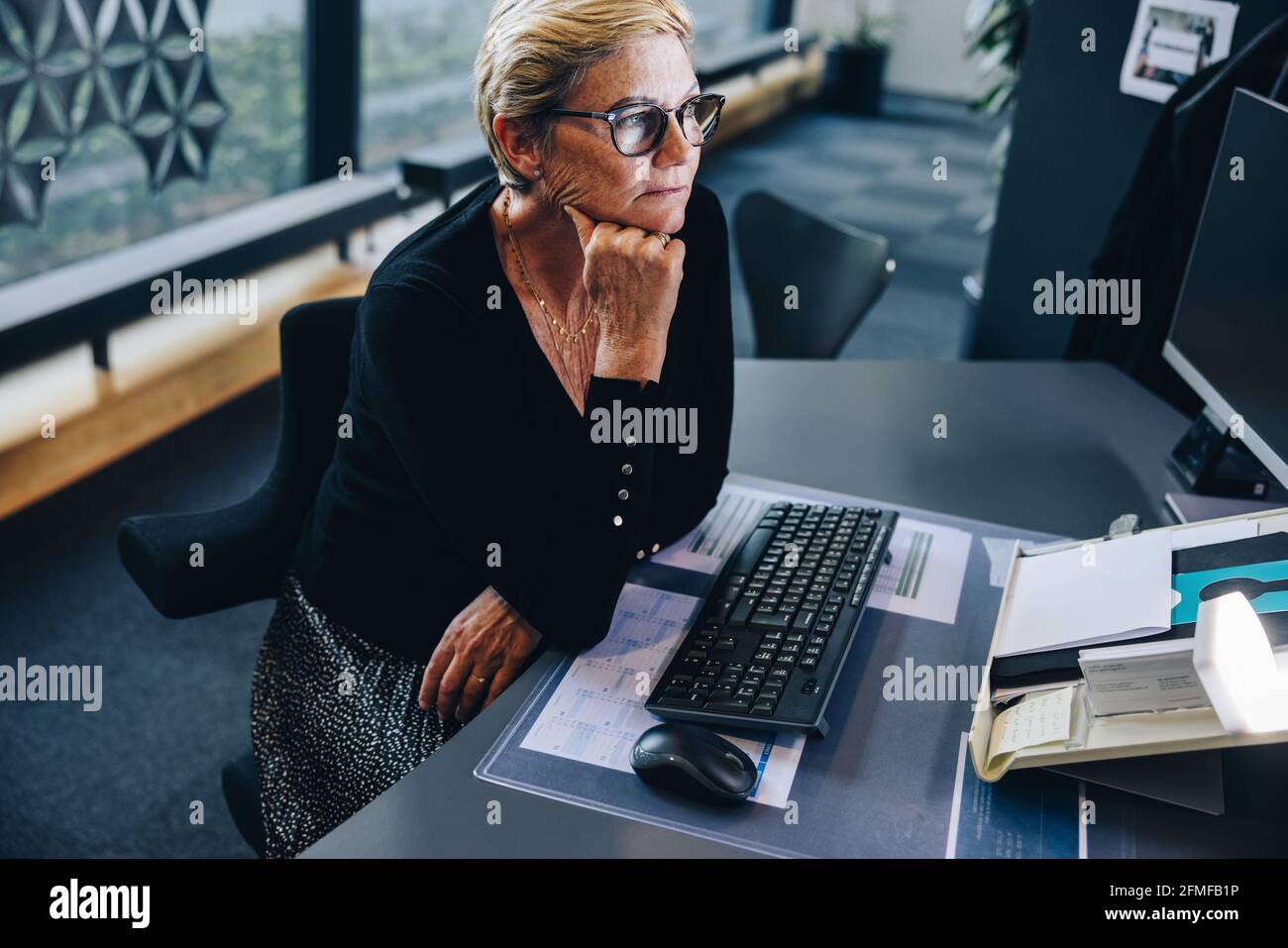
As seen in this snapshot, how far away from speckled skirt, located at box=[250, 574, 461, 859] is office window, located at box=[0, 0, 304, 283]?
7.14 feet

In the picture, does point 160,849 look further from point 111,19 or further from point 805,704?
point 111,19

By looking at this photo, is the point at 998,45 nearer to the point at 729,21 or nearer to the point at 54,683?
the point at 54,683

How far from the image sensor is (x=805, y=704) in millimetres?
1174

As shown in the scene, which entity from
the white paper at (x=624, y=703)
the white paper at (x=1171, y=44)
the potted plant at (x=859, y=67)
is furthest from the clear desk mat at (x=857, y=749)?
the potted plant at (x=859, y=67)

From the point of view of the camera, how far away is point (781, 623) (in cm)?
131

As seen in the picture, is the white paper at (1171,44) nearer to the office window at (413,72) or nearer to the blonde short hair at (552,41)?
the blonde short hair at (552,41)

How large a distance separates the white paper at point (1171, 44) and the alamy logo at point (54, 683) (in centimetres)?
255

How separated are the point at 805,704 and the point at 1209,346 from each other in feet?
2.87

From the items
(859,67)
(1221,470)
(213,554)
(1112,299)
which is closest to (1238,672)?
(1221,470)

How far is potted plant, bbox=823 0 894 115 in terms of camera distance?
853 centimetres

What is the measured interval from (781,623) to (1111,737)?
1.23 ft

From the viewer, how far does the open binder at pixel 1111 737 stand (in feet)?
3.27

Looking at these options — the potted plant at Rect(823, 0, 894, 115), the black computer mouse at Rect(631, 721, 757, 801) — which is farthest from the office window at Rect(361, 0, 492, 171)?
the potted plant at Rect(823, 0, 894, 115)

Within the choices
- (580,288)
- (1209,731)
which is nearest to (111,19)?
(580,288)
